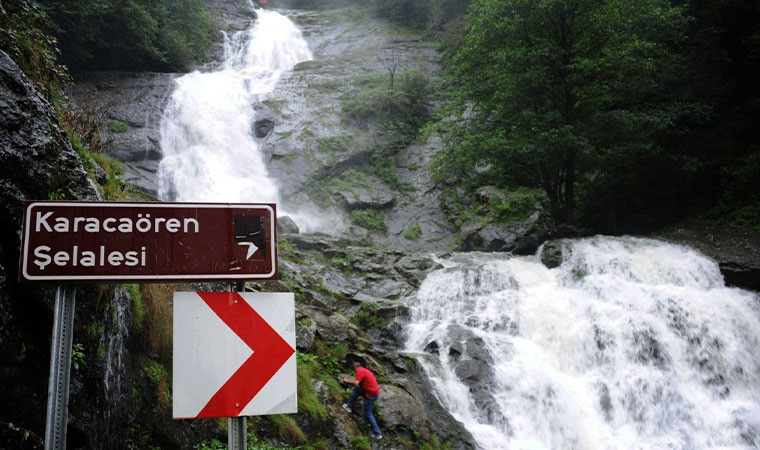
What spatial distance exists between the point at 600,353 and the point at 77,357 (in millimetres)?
9894

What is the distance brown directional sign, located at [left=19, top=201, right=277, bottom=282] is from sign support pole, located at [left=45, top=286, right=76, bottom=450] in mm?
196

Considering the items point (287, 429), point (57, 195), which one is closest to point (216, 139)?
point (287, 429)

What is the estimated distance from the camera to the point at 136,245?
2.54 meters

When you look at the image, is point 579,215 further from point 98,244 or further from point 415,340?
point 98,244

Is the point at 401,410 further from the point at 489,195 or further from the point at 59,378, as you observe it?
A: the point at 489,195

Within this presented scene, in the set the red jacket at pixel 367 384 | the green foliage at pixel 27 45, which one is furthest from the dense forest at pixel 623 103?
the green foliage at pixel 27 45

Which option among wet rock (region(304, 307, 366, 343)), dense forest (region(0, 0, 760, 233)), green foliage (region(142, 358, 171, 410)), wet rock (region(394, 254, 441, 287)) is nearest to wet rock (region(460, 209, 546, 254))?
dense forest (region(0, 0, 760, 233))

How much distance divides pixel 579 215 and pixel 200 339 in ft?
60.5

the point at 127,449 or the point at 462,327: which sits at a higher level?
the point at 462,327

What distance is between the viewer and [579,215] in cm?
1873

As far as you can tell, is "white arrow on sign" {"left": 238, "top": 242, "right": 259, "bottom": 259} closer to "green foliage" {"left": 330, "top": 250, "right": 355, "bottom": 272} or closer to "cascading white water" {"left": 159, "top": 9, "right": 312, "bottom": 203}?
"green foliage" {"left": 330, "top": 250, "right": 355, "bottom": 272}

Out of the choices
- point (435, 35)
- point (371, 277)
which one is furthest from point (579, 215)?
point (435, 35)

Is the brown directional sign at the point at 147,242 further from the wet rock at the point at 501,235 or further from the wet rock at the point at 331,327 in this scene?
the wet rock at the point at 501,235

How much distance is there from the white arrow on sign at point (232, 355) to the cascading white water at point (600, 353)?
722 cm
